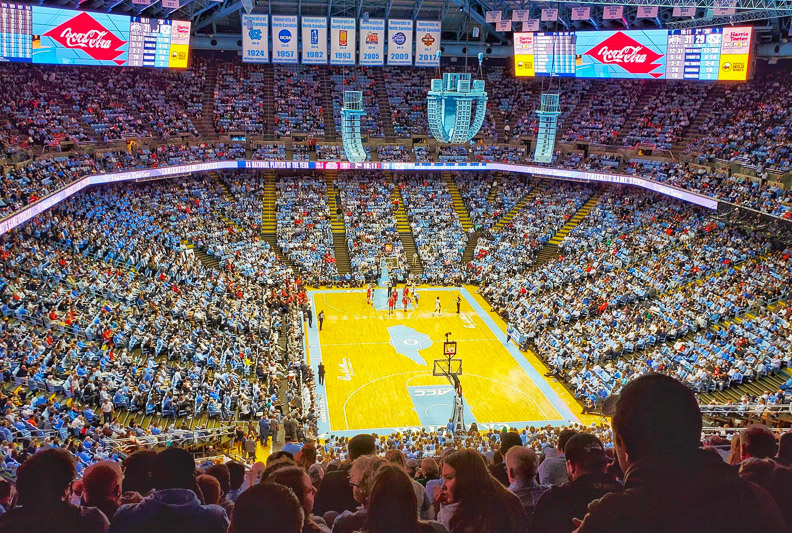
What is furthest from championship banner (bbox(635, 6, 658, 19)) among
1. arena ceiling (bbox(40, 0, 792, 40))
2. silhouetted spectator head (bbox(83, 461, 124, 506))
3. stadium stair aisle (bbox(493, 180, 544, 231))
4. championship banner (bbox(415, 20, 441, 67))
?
silhouetted spectator head (bbox(83, 461, 124, 506))

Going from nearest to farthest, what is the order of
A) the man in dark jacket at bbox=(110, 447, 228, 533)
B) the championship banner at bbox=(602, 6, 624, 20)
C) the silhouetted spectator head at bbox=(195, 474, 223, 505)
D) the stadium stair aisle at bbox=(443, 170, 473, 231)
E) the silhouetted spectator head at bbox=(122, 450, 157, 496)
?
the man in dark jacket at bbox=(110, 447, 228, 533)
the silhouetted spectator head at bbox=(122, 450, 157, 496)
the silhouetted spectator head at bbox=(195, 474, 223, 505)
the championship banner at bbox=(602, 6, 624, 20)
the stadium stair aisle at bbox=(443, 170, 473, 231)

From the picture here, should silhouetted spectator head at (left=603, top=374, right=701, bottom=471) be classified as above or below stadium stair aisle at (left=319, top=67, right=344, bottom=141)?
below

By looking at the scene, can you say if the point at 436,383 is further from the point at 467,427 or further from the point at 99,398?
the point at 99,398

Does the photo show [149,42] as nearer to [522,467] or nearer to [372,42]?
[372,42]

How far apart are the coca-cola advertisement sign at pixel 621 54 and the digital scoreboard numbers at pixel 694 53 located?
52cm

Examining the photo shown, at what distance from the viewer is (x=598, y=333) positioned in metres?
25.8

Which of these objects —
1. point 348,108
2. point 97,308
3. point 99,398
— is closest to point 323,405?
point 99,398

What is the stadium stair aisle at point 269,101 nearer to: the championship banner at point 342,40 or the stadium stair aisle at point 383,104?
the championship banner at point 342,40

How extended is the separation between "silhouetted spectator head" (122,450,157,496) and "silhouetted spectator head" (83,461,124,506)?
56cm

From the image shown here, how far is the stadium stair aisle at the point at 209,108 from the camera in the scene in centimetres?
4334

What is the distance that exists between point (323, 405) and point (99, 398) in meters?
7.30

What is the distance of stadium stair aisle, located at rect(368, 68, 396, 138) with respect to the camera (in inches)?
1826

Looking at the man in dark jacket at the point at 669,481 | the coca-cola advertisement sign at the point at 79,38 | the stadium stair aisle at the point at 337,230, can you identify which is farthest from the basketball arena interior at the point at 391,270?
the stadium stair aisle at the point at 337,230

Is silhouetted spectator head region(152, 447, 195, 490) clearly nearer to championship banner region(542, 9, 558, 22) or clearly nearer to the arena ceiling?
the arena ceiling
